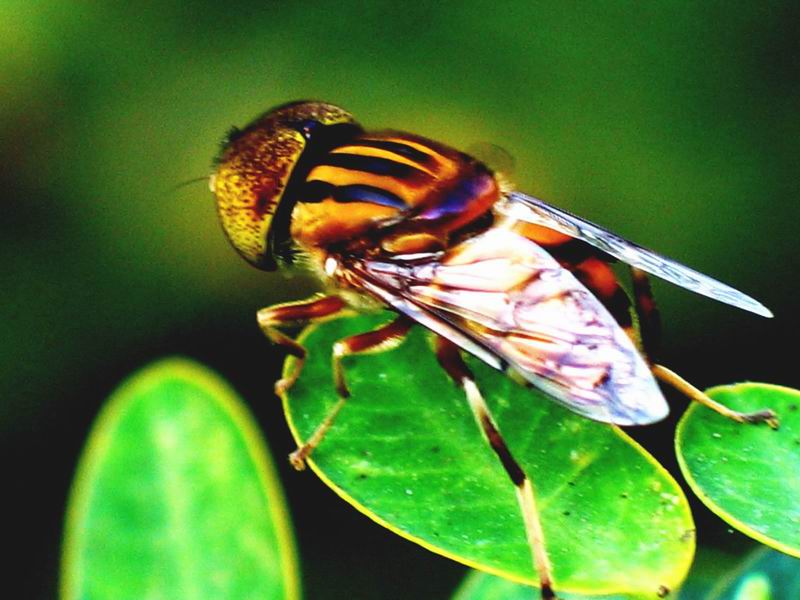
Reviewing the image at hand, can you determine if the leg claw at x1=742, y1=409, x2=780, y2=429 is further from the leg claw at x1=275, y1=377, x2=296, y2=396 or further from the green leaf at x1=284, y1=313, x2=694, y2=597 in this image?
the leg claw at x1=275, y1=377, x2=296, y2=396

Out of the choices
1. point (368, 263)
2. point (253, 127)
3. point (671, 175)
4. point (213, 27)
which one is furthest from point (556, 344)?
point (213, 27)

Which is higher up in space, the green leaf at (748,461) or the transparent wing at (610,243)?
the transparent wing at (610,243)

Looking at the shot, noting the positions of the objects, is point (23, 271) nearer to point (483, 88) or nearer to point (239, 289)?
point (239, 289)

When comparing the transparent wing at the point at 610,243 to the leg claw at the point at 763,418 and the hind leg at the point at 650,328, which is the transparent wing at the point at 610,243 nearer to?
the hind leg at the point at 650,328

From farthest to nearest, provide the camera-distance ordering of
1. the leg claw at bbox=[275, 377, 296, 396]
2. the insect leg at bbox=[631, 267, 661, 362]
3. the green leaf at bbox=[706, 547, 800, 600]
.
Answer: the insect leg at bbox=[631, 267, 661, 362], the leg claw at bbox=[275, 377, 296, 396], the green leaf at bbox=[706, 547, 800, 600]

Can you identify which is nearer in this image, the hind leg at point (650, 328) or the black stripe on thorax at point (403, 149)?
the hind leg at point (650, 328)

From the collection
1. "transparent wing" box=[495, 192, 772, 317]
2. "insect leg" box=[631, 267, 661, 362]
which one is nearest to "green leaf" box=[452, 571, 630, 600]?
"insect leg" box=[631, 267, 661, 362]

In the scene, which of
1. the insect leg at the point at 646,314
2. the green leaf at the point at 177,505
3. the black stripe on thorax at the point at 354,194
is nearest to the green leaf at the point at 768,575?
the insect leg at the point at 646,314
